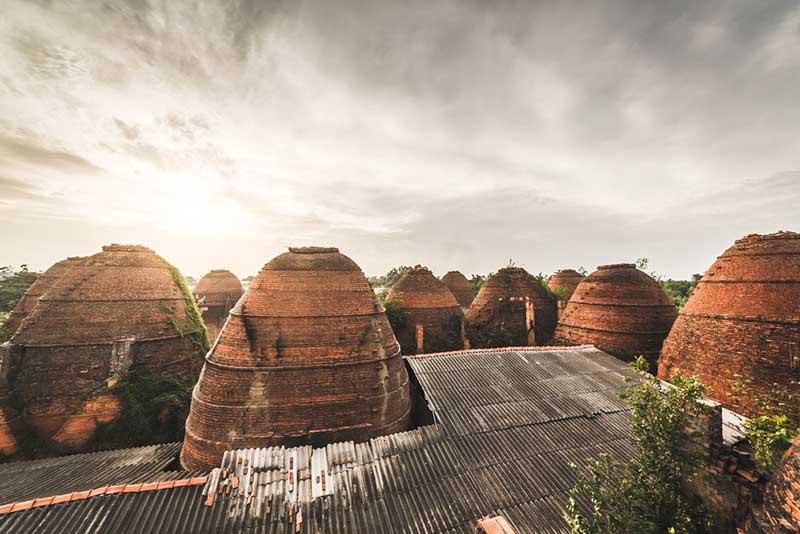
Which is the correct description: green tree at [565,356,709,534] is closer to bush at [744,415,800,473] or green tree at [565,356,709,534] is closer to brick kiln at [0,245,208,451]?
bush at [744,415,800,473]

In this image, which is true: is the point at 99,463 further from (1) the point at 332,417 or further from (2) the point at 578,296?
(2) the point at 578,296

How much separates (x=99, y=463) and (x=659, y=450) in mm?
12619

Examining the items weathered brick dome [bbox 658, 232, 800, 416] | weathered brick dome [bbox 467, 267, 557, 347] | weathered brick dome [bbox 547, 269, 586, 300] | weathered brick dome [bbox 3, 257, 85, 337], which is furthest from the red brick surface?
weathered brick dome [bbox 547, 269, 586, 300]

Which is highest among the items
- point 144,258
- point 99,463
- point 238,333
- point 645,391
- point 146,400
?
point 144,258

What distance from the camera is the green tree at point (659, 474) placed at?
4574 millimetres

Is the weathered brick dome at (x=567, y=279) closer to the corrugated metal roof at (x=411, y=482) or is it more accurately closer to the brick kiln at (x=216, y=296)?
the corrugated metal roof at (x=411, y=482)

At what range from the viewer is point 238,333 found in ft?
29.5

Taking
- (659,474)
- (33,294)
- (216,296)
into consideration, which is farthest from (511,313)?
(33,294)

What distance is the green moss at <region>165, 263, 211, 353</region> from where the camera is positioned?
44.2 feet

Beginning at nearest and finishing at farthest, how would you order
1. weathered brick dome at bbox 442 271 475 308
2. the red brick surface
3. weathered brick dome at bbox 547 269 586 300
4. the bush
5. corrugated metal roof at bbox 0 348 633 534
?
the red brick surface, the bush, corrugated metal roof at bbox 0 348 633 534, weathered brick dome at bbox 547 269 586 300, weathered brick dome at bbox 442 271 475 308

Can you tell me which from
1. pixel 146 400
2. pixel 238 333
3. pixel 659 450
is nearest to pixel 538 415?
pixel 659 450

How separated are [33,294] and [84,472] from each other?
51.9 feet

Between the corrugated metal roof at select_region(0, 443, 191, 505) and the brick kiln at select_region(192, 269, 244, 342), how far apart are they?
59.2ft

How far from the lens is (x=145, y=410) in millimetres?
11391
